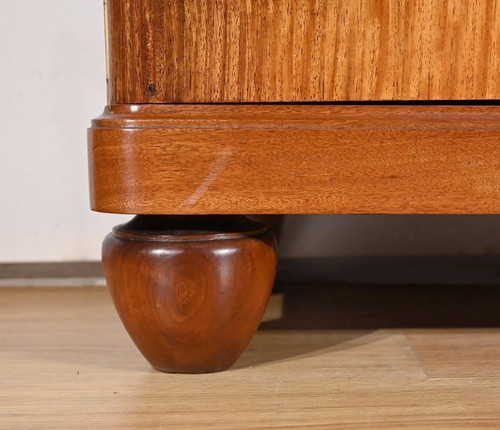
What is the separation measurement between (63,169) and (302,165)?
578mm

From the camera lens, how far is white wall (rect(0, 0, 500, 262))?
3.50ft

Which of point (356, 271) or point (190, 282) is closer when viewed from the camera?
point (190, 282)

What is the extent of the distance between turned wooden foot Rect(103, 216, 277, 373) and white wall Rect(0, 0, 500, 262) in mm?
436

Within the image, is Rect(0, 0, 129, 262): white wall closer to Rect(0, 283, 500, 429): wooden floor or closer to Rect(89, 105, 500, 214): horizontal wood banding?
Rect(0, 283, 500, 429): wooden floor

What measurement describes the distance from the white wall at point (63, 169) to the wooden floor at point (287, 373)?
132 millimetres

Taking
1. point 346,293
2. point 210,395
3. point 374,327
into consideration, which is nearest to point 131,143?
point 210,395

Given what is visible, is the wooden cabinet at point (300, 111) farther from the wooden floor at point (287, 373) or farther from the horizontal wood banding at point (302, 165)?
the wooden floor at point (287, 373)

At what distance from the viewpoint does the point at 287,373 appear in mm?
717

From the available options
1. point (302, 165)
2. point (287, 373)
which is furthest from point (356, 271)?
point (302, 165)

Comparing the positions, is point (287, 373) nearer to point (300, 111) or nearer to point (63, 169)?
point (300, 111)

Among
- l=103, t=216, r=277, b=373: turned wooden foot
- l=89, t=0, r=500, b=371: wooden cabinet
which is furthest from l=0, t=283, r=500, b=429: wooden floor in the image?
l=89, t=0, r=500, b=371: wooden cabinet

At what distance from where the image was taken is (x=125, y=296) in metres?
0.67

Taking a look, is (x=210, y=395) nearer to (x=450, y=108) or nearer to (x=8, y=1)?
(x=450, y=108)

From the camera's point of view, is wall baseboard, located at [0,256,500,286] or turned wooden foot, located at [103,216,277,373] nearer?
turned wooden foot, located at [103,216,277,373]
